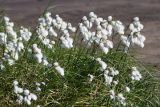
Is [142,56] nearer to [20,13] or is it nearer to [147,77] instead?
[147,77]

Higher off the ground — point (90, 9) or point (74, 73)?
point (90, 9)

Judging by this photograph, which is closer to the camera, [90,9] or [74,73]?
[74,73]

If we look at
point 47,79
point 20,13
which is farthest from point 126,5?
point 47,79

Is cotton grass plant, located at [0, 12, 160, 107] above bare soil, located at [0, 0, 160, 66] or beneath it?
beneath

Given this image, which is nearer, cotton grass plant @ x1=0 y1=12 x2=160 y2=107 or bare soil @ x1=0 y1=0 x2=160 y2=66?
cotton grass plant @ x1=0 y1=12 x2=160 y2=107
